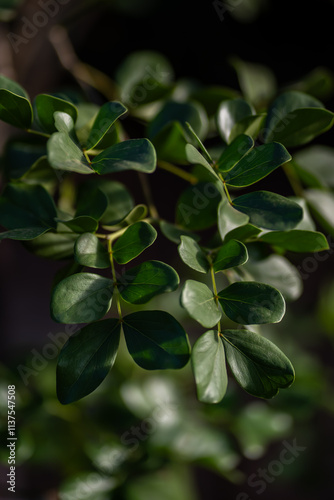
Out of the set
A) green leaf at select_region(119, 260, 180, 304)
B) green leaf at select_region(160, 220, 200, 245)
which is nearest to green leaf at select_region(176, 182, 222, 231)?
green leaf at select_region(160, 220, 200, 245)

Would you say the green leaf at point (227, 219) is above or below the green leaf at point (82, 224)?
above

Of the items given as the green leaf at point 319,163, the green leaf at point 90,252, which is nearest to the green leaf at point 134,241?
the green leaf at point 90,252

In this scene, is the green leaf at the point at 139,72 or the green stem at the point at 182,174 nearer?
the green stem at the point at 182,174

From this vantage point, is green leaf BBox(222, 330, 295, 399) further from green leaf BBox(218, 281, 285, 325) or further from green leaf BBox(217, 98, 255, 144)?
green leaf BBox(217, 98, 255, 144)

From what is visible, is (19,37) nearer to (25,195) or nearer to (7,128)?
(7,128)

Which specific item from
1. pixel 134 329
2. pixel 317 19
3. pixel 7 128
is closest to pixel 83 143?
pixel 134 329

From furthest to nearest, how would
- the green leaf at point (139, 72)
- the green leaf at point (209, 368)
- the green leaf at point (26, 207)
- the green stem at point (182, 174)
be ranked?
the green leaf at point (139, 72) → the green stem at point (182, 174) → the green leaf at point (26, 207) → the green leaf at point (209, 368)

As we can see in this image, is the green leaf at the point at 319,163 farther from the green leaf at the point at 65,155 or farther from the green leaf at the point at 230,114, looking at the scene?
the green leaf at the point at 65,155
